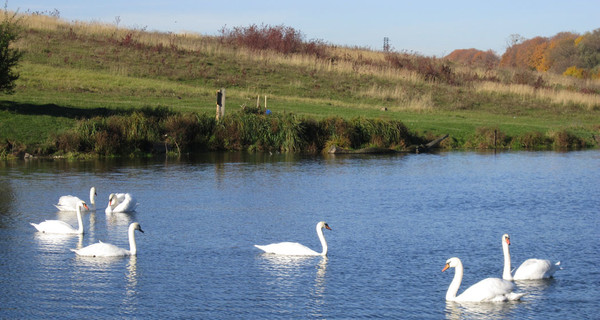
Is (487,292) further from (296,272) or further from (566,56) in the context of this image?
(566,56)

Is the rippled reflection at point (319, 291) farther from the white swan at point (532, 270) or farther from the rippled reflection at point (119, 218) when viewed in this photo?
the rippled reflection at point (119, 218)

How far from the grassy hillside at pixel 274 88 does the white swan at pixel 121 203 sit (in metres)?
10.7

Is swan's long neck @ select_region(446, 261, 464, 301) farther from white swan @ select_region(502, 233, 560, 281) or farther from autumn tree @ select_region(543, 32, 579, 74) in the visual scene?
autumn tree @ select_region(543, 32, 579, 74)

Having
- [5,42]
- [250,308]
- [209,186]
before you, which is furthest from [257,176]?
[250,308]

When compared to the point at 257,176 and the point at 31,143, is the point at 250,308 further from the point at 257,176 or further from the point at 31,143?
the point at 31,143

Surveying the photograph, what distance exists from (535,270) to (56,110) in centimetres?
2312

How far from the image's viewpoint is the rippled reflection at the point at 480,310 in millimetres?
10844

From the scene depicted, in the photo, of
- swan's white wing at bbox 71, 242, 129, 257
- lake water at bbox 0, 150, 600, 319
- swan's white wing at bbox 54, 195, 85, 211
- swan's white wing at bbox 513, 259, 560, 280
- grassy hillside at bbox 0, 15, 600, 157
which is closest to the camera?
lake water at bbox 0, 150, 600, 319

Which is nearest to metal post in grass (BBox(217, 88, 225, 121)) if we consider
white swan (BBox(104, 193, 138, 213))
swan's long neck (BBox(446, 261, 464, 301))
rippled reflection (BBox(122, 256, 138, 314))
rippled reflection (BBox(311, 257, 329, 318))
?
white swan (BBox(104, 193, 138, 213))

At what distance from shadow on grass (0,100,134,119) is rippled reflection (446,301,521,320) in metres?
22.0

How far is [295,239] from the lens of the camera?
51.3 feet

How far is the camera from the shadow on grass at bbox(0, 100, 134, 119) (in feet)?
99.2

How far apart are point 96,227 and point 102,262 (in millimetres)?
3384

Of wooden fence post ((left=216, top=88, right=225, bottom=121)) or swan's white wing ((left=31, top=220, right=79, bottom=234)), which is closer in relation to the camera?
swan's white wing ((left=31, top=220, right=79, bottom=234))
